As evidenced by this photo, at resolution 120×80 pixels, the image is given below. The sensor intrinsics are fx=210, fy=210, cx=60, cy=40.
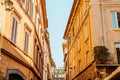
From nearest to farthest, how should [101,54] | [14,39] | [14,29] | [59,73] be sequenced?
[14,39], [14,29], [101,54], [59,73]

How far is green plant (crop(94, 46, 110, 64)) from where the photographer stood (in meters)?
18.6

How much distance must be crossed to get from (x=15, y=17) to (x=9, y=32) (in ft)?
6.68

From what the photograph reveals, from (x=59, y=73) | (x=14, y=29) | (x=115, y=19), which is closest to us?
(x=14, y=29)

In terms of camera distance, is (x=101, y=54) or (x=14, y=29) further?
(x=101, y=54)

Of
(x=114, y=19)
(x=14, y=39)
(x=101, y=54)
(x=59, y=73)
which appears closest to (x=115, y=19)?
(x=114, y=19)

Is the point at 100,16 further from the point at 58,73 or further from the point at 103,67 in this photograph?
the point at 58,73

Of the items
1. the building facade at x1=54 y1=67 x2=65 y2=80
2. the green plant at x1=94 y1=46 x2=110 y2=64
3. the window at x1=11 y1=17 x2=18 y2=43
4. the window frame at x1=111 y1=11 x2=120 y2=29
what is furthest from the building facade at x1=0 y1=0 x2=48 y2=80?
the building facade at x1=54 y1=67 x2=65 y2=80

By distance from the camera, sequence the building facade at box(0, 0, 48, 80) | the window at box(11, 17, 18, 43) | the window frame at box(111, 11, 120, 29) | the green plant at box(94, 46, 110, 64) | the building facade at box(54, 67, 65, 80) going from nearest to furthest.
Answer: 1. the building facade at box(0, 0, 48, 80)
2. the window at box(11, 17, 18, 43)
3. the green plant at box(94, 46, 110, 64)
4. the window frame at box(111, 11, 120, 29)
5. the building facade at box(54, 67, 65, 80)

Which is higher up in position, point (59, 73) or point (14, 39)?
point (59, 73)

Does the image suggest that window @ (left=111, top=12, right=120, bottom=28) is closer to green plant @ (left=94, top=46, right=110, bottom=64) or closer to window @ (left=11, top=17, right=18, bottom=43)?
green plant @ (left=94, top=46, right=110, bottom=64)

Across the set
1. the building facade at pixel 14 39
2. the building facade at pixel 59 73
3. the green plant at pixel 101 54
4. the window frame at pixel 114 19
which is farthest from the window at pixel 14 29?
the building facade at pixel 59 73

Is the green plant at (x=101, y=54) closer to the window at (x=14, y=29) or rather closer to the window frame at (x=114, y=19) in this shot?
the window frame at (x=114, y=19)

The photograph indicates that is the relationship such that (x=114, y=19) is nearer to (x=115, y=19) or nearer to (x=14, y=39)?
(x=115, y=19)

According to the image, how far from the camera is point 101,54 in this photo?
735 inches
